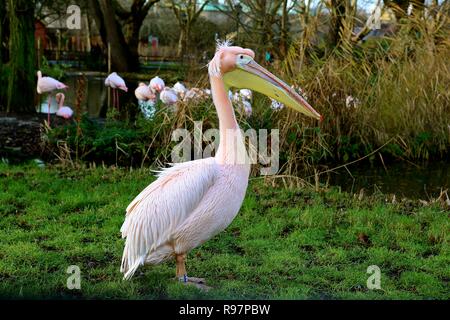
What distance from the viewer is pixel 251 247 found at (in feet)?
13.1

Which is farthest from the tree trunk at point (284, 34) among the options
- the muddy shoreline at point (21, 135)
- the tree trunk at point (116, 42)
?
the tree trunk at point (116, 42)

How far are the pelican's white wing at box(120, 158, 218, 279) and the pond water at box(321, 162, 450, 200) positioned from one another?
10.3ft

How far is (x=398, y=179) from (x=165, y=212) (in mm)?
4234

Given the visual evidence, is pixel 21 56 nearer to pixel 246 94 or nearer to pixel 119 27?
pixel 246 94

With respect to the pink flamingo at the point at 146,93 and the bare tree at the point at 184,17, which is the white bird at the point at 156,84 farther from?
the bare tree at the point at 184,17

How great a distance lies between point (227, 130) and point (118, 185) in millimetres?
2618

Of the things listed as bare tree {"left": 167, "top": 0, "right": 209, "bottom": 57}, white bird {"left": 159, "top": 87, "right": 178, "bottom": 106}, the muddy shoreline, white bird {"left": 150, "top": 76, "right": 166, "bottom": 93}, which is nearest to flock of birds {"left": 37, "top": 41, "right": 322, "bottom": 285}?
white bird {"left": 159, "top": 87, "right": 178, "bottom": 106}

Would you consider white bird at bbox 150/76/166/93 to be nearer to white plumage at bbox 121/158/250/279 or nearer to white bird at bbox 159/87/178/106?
white bird at bbox 159/87/178/106

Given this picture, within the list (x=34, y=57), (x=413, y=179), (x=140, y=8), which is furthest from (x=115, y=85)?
(x=140, y=8)

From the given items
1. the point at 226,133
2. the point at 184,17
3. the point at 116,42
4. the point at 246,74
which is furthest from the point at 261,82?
the point at 184,17

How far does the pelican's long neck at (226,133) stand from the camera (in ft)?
10.3

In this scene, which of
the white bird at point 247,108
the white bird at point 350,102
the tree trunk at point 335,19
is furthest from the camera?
the tree trunk at point 335,19

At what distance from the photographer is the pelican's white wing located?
311 centimetres

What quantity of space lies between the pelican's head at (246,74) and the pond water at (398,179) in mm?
2905
